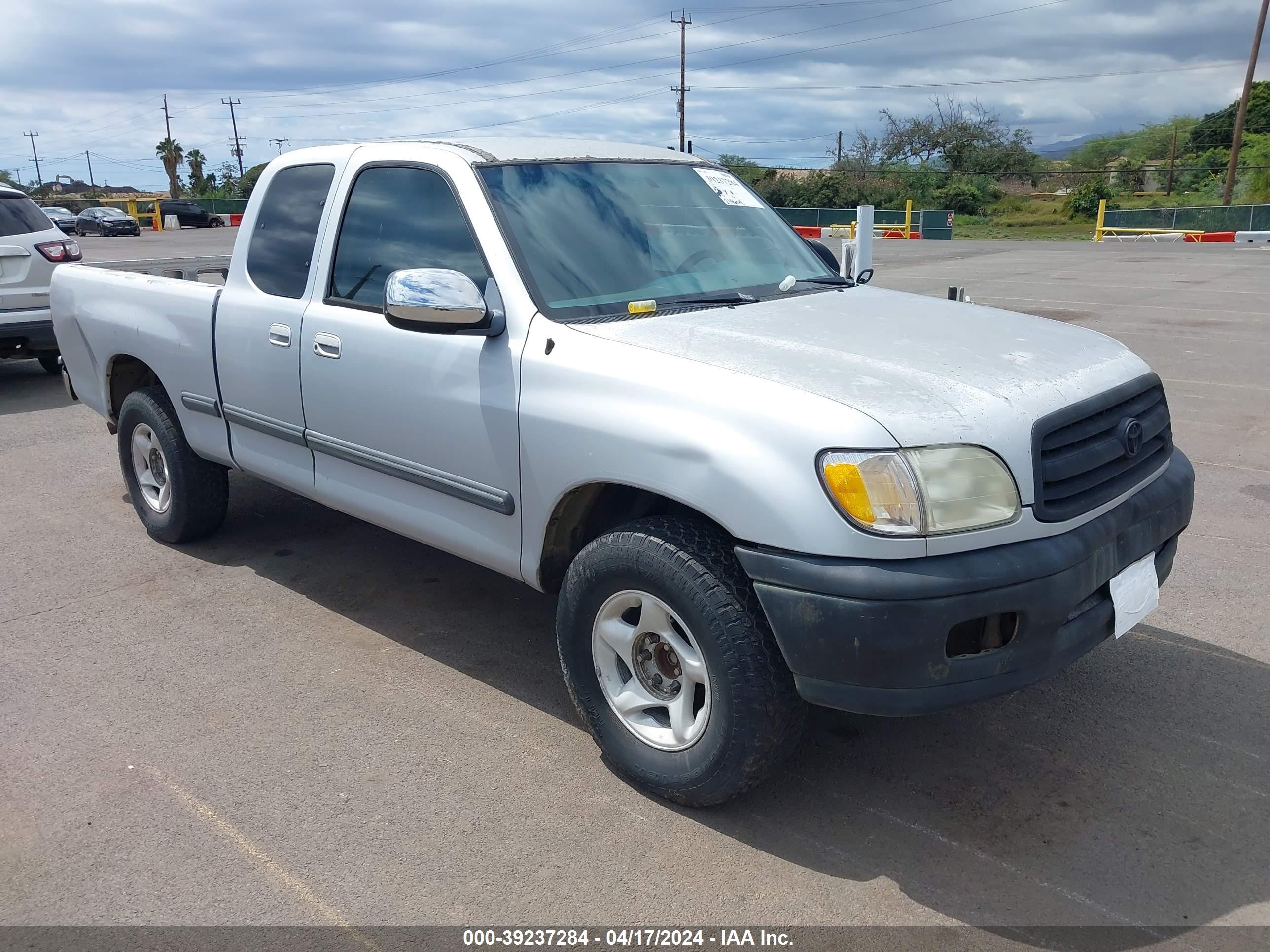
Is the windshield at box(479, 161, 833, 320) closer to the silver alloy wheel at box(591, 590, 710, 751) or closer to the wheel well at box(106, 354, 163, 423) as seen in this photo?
the silver alloy wheel at box(591, 590, 710, 751)

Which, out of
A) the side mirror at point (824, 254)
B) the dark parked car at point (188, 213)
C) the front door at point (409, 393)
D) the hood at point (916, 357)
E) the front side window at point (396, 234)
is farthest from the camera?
the dark parked car at point (188, 213)

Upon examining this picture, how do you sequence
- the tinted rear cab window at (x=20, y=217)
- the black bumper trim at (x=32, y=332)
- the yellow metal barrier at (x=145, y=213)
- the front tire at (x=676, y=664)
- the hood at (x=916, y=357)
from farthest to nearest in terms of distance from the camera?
the yellow metal barrier at (x=145, y=213) → the tinted rear cab window at (x=20, y=217) → the black bumper trim at (x=32, y=332) → the front tire at (x=676, y=664) → the hood at (x=916, y=357)

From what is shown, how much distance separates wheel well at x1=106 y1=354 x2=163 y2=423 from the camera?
5.49 m

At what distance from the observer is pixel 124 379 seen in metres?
5.63

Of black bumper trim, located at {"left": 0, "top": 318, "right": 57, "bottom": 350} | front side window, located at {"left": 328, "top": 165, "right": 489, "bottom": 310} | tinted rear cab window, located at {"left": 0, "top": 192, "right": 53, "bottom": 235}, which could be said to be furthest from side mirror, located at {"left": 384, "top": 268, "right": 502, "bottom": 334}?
tinted rear cab window, located at {"left": 0, "top": 192, "right": 53, "bottom": 235}

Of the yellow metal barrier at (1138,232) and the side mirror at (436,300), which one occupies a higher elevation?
the side mirror at (436,300)

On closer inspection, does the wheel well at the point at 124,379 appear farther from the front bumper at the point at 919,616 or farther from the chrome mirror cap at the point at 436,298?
the front bumper at the point at 919,616

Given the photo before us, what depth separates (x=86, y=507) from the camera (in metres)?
6.20

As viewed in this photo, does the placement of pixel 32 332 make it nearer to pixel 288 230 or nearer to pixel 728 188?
pixel 288 230

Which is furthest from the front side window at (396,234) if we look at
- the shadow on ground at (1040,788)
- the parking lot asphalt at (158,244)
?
the parking lot asphalt at (158,244)

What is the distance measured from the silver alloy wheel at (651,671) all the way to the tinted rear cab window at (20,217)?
8537 millimetres

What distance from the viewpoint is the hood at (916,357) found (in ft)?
8.96

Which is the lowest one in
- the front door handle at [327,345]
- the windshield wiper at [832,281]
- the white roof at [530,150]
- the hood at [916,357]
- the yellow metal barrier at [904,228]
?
the yellow metal barrier at [904,228]

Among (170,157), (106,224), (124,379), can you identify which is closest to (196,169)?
(170,157)
